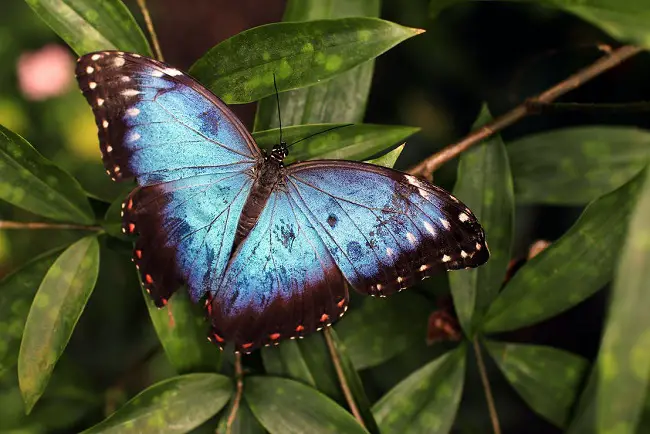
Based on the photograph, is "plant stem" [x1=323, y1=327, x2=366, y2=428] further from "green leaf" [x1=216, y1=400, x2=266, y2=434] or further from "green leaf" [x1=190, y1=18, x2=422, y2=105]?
"green leaf" [x1=190, y1=18, x2=422, y2=105]

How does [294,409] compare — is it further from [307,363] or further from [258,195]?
[258,195]

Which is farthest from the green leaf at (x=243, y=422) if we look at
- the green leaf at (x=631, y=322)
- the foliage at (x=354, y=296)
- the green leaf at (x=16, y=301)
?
the green leaf at (x=631, y=322)

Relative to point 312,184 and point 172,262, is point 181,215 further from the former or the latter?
point 312,184

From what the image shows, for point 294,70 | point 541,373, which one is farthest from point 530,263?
point 294,70

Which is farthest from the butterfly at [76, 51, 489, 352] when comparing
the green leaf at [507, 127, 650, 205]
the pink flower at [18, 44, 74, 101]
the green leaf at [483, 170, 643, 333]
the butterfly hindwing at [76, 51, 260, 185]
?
the pink flower at [18, 44, 74, 101]

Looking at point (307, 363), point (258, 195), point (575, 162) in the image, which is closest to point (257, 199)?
point (258, 195)

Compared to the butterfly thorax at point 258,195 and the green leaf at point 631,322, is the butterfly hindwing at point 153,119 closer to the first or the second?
the butterfly thorax at point 258,195

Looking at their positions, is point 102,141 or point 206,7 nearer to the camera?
point 102,141
